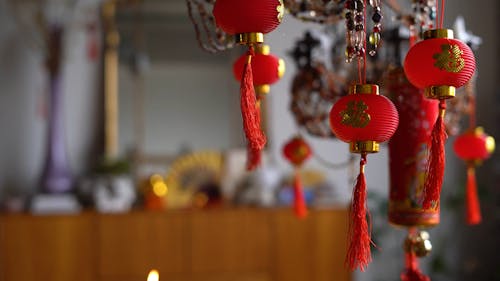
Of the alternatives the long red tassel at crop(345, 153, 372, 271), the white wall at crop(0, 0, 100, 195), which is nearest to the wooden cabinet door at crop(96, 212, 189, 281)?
the white wall at crop(0, 0, 100, 195)

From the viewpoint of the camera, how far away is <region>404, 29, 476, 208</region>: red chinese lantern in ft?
3.34

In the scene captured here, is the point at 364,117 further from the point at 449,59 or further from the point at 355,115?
the point at 449,59

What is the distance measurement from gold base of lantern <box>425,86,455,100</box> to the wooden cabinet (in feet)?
6.97

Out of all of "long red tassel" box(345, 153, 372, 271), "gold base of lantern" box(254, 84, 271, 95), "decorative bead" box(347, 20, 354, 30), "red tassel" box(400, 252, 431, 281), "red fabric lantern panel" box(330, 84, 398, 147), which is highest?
"decorative bead" box(347, 20, 354, 30)

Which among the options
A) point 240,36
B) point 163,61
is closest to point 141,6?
point 163,61

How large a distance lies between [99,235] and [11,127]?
78cm

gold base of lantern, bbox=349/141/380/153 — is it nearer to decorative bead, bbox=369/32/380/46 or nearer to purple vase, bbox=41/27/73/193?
decorative bead, bbox=369/32/380/46

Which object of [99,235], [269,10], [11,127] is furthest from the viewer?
[11,127]

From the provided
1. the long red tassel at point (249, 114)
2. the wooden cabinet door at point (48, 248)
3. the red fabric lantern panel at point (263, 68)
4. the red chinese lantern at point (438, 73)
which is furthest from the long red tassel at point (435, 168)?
the wooden cabinet door at point (48, 248)

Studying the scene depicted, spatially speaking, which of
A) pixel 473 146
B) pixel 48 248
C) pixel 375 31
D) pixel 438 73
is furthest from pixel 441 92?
pixel 48 248

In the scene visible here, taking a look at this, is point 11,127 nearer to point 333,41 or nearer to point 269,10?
point 333,41

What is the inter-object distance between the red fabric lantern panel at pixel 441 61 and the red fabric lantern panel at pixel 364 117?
0.25ft

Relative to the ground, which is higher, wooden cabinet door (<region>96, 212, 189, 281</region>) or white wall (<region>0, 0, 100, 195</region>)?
white wall (<region>0, 0, 100, 195</region>)

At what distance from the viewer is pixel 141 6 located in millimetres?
3543
